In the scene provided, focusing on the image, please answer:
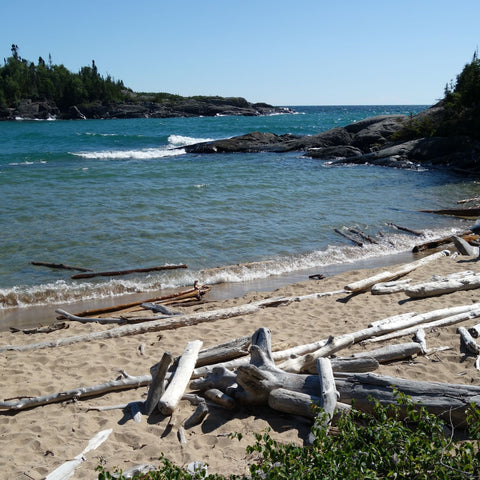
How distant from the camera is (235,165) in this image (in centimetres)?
3005

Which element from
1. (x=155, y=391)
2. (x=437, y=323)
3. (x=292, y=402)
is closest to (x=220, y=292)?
(x=437, y=323)

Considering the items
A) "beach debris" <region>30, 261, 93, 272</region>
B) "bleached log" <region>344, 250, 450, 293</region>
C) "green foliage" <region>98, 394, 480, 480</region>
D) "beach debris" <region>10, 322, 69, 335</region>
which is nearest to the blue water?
"beach debris" <region>30, 261, 93, 272</region>

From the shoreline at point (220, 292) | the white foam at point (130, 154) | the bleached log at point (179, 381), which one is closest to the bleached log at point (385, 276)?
the shoreline at point (220, 292)

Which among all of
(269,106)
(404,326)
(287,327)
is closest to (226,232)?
(287,327)

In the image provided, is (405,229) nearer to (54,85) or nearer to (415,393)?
(415,393)

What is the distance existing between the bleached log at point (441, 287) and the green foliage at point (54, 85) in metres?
107

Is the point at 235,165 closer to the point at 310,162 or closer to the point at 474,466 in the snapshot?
the point at 310,162

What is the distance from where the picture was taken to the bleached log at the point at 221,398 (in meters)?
5.20

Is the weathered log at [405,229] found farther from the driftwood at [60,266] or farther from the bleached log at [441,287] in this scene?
the driftwood at [60,266]

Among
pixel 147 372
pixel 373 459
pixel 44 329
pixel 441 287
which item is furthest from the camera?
pixel 441 287

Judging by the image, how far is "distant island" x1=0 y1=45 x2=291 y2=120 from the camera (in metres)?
101

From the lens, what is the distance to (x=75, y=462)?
14.3 feet

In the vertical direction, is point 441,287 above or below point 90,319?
above

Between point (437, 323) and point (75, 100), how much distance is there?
377ft
